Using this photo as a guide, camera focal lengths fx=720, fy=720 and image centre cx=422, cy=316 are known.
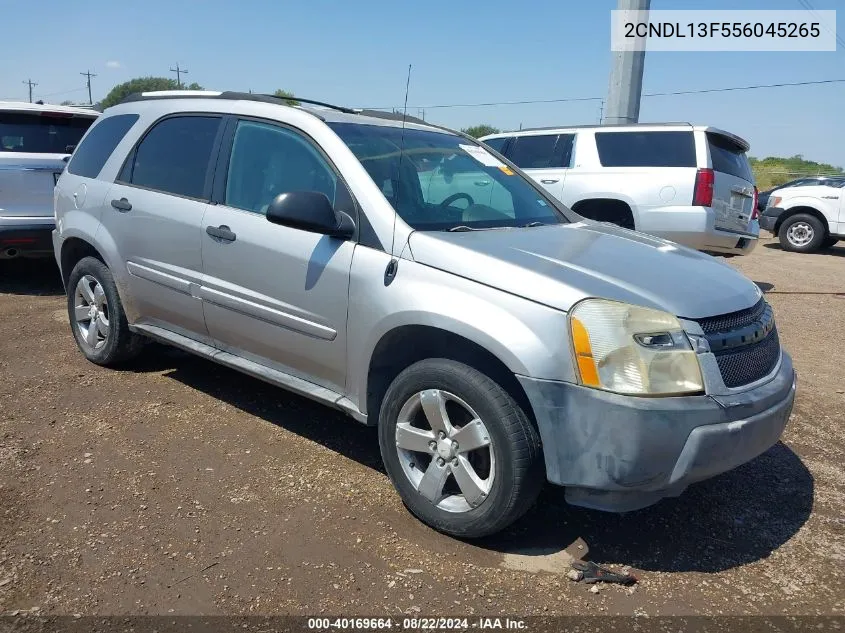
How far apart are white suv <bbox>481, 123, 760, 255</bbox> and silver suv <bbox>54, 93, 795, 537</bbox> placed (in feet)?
14.2

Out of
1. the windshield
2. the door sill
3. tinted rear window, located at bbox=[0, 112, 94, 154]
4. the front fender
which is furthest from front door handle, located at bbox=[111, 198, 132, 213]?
tinted rear window, located at bbox=[0, 112, 94, 154]

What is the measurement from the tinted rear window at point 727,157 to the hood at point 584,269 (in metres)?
5.41

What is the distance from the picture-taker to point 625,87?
1029cm

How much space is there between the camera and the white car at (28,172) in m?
6.93

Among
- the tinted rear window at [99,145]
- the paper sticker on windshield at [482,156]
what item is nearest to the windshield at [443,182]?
the paper sticker on windshield at [482,156]

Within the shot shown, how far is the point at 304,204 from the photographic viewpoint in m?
3.27

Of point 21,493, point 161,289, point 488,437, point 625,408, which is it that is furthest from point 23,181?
point 625,408

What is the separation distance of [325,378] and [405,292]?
0.74 m

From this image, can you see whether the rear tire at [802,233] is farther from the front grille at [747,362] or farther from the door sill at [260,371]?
the door sill at [260,371]

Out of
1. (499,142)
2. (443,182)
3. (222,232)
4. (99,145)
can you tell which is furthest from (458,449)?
(499,142)

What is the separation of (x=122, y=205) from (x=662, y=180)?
6.03m

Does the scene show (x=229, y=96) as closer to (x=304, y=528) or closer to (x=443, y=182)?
(x=443, y=182)

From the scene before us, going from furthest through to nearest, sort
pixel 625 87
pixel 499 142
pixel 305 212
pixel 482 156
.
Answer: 1. pixel 625 87
2. pixel 499 142
3. pixel 482 156
4. pixel 305 212

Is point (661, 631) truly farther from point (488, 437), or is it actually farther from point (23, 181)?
point (23, 181)
